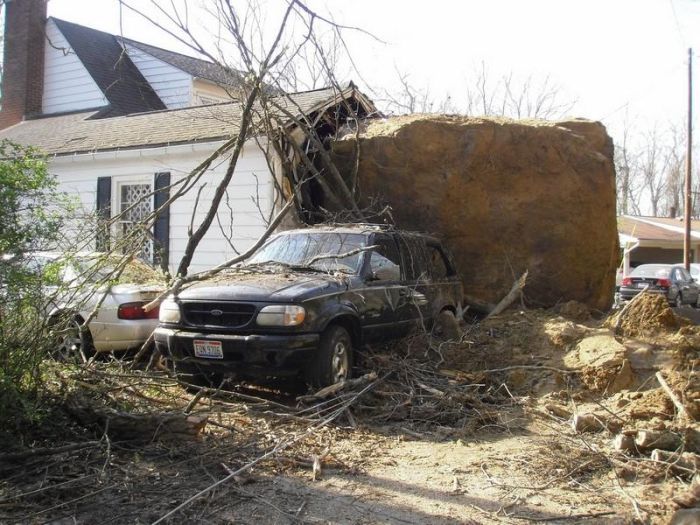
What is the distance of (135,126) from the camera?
15.3 metres

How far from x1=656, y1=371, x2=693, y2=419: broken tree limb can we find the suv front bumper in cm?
304

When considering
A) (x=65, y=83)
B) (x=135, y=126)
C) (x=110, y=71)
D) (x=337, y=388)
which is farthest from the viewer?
(x=110, y=71)

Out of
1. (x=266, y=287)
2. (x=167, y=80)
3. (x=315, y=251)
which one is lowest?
(x=266, y=287)

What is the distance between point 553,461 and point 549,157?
22.9 ft

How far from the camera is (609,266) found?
1116cm

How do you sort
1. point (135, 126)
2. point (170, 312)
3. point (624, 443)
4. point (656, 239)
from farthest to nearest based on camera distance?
point (656, 239) → point (135, 126) → point (170, 312) → point (624, 443)

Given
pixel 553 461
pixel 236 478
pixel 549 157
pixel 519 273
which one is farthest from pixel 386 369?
pixel 549 157

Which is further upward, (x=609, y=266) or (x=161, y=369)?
(x=609, y=266)

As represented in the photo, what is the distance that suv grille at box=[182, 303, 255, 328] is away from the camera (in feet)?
20.8

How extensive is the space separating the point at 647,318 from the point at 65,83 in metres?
18.8

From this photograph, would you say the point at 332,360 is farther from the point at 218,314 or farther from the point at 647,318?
the point at 647,318

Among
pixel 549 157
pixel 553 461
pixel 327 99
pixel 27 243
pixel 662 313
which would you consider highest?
pixel 327 99

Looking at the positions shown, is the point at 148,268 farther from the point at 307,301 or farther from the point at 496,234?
the point at 496,234

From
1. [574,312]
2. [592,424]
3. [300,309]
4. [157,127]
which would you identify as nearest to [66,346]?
[300,309]
